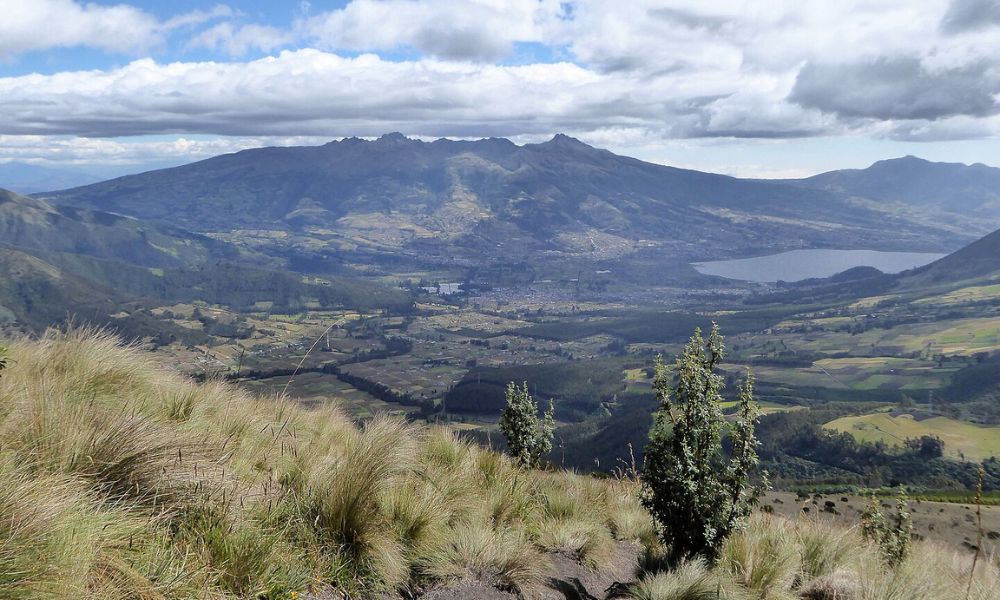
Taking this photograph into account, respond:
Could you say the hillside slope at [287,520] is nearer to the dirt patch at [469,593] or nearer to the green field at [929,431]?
the dirt patch at [469,593]

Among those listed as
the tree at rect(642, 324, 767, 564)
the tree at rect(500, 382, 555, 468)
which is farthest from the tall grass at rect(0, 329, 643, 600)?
the tree at rect(500, 382, 555, 468)

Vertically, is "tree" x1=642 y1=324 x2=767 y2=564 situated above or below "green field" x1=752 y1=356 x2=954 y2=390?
above

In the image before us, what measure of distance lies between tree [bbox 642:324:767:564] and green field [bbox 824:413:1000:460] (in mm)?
112369

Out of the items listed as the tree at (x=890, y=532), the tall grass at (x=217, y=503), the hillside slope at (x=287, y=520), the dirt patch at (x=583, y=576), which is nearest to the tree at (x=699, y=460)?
the hillside slope at (x=287, y=520)

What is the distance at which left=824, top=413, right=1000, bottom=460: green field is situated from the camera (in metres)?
96.6

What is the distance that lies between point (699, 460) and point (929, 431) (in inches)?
4976

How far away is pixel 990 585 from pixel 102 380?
33.7 ft

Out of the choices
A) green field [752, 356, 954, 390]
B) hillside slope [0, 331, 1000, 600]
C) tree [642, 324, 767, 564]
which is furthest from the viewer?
green field [752, 356, 954, 390]

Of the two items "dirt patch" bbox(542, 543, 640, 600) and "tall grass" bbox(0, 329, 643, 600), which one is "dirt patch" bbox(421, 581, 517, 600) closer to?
"tall grass" bbox(0, 329, 643, 600)

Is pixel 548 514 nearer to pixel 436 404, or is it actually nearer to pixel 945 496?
pixel 945 496

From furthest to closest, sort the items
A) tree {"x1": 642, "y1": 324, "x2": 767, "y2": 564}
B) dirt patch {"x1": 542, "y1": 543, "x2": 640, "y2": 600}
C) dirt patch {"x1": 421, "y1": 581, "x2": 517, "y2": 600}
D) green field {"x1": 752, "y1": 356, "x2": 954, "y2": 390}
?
green field {"x1": 752, "y1": 356, "x2": 954, "y2": 390}
tree {"x1": 642, "y1": 324, "x2": 767, "y2": 564}
dirt patch {"x1": 542, "y1": 543, "x2": 640, "y2": 600}
dirt patch {"x1": 421, "y1": 581, "x2": 517, "y2": 600}

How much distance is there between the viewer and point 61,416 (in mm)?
4613

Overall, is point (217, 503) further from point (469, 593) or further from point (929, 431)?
point (929, 431)

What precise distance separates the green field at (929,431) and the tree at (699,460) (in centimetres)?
11237
